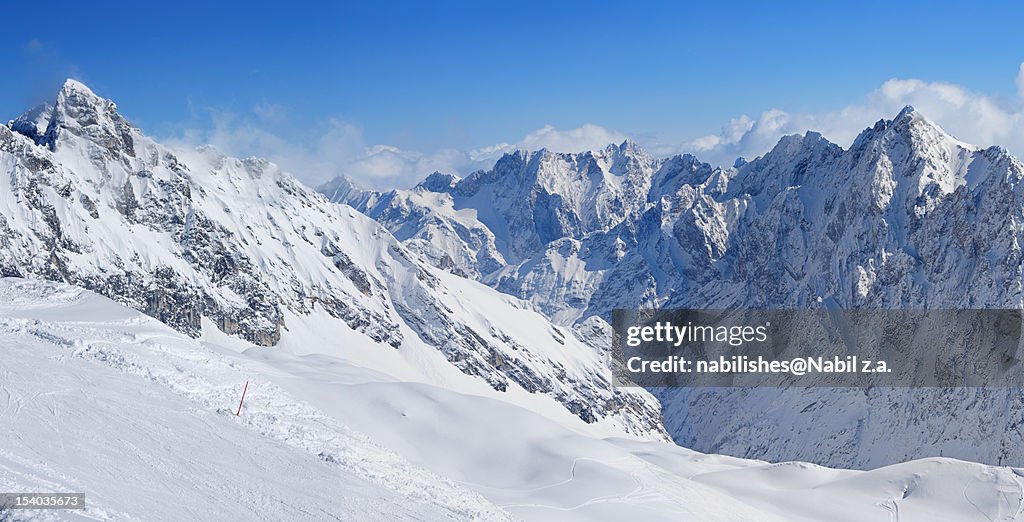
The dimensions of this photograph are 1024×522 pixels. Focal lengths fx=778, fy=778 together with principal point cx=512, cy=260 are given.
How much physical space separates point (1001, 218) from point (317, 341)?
170292 mm

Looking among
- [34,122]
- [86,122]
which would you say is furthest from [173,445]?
[34,122]

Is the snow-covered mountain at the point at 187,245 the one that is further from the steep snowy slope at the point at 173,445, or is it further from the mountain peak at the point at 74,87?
the steep snowy slope at the point at 173,445

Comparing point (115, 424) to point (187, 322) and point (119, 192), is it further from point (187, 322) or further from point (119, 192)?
point (119, 192)

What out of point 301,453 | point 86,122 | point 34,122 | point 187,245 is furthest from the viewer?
point 34,122

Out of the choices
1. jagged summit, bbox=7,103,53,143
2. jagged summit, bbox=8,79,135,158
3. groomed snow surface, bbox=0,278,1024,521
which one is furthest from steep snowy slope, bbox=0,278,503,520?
jagged summit, bbox=7,103,53,143

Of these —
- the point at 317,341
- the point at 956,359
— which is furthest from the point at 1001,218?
the point at 317,341

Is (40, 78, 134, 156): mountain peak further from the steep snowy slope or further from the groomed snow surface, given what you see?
the steep snowy slope

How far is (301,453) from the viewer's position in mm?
34656

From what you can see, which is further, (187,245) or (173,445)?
(187,245)

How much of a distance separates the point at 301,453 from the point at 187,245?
127672 millimetres

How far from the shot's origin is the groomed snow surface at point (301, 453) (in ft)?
91.0

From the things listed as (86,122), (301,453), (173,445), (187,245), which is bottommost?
(173,445)

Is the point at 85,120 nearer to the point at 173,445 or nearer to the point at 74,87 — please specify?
the point at 74,87

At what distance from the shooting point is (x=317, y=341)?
16112 centimetres
